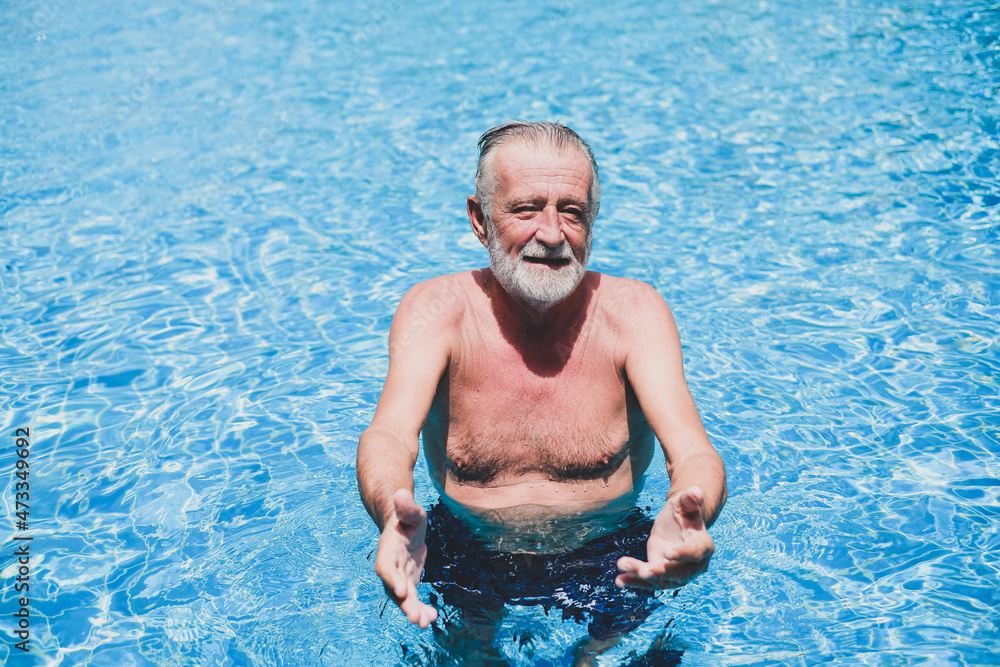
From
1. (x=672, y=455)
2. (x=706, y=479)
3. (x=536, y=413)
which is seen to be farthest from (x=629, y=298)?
(x=706, y=479)

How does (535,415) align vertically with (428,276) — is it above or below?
above

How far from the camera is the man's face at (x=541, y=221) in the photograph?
2703 mm

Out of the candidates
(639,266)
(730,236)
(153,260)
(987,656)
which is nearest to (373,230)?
(153,260)

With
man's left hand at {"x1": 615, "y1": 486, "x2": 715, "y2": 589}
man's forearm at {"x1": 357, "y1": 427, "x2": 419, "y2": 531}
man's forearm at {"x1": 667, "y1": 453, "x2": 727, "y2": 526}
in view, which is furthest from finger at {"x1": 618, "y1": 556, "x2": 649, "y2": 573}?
man's forearm at {"x1": 357, "y1": 427, "x2": 419, "y2": 531}

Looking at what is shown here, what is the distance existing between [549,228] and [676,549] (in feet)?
3.85

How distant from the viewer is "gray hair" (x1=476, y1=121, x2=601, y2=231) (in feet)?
9.13

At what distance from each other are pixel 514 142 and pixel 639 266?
2.74m

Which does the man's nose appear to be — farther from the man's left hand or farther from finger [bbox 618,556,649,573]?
finger [bbox 618,556,649,573]

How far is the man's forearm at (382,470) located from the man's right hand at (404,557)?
0.46ft

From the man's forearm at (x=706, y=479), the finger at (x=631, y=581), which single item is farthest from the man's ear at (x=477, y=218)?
the finger at (x=631, y=581)

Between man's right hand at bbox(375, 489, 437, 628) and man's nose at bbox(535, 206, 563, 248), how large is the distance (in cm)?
104

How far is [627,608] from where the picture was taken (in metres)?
2.75

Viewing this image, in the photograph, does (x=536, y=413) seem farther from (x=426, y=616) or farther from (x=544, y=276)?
(x=426, y=616)

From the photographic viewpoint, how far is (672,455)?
2500 millimetres
